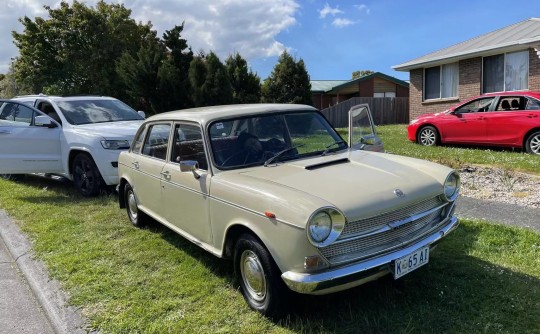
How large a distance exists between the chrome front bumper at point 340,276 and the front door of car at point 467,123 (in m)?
9.06

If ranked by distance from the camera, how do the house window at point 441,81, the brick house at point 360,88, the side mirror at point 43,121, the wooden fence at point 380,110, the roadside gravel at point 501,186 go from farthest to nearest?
the brick house at point 360,88 → the wooden fence at point 380,110 → the house window at point 441,81 → the side mirror at point 43,121 → the roadside gravel at point 501,186

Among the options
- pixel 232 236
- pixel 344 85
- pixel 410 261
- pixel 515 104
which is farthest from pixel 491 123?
pixel 344 85

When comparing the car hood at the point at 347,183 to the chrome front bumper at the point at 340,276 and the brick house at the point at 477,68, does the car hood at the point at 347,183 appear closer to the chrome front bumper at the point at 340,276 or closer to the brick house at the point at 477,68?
the chrome front bumper at the point at 340,276

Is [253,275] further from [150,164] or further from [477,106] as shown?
[477,106]

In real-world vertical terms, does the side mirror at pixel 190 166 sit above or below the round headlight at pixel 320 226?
above

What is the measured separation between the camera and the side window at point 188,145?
419 centimetres

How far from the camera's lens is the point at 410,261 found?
→ 129 inches

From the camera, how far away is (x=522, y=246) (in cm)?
453

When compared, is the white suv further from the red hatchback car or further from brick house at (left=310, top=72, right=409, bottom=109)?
brick house at (left=310, top=72, right=409, bottom=109)

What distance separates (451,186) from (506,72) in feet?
46.5

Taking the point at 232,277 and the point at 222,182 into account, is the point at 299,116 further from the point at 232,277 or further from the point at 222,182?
the point at 232,277

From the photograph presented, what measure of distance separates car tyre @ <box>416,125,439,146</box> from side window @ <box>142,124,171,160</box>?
9.11 m

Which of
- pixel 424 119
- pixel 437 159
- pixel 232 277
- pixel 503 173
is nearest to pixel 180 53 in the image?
pixel 424 119

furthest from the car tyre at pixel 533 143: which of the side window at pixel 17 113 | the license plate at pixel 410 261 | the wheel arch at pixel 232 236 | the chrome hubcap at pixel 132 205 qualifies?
the side window at pixel 17 113
